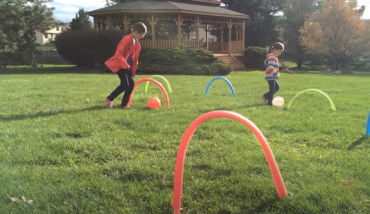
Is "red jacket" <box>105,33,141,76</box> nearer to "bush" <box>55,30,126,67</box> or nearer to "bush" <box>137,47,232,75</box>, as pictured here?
"bush" <box>137,47,232,75</box>

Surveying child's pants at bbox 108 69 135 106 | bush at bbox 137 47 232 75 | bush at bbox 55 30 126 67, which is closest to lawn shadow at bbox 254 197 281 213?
child's pants at bbox 108 69 135 106

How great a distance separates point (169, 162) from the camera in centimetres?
407

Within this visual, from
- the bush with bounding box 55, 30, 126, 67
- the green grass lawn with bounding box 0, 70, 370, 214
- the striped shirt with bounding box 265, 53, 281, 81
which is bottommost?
the green grass lawn with bounding box 0, 70, 370, 214

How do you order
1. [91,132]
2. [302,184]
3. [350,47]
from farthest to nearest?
1. [350,47]
2. [91,132]
3. [302,184]

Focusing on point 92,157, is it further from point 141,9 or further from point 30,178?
point 141,9

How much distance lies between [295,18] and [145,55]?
22.6m

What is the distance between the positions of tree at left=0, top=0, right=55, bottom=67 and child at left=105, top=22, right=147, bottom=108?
62.4ft

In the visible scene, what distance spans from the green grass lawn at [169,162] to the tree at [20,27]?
60.8 feet

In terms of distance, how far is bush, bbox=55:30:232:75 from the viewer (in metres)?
20.8

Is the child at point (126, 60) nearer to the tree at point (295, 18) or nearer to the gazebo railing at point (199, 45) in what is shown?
the gazebo railing at point (199, 45)

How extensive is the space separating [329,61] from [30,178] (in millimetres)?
36174

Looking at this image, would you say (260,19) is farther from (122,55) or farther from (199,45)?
(122,55)

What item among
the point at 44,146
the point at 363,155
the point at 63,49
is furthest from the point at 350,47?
the point at 44,146

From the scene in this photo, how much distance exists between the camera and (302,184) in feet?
11.3
